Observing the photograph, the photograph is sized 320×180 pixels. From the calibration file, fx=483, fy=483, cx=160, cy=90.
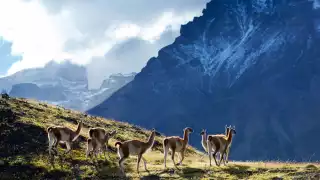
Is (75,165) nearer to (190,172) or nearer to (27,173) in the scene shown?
(27,173)

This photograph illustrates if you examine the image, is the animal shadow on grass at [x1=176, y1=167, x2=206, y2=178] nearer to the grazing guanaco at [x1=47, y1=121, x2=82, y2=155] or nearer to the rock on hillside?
the rock on hillside

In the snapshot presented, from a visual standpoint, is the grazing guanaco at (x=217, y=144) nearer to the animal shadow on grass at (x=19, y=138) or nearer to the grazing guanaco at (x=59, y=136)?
the grazing guanaco at (x=59, y=136)

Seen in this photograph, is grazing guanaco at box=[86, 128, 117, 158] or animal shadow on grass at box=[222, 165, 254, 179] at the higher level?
grazing guanaco at box=[86, 128, 117, 158]

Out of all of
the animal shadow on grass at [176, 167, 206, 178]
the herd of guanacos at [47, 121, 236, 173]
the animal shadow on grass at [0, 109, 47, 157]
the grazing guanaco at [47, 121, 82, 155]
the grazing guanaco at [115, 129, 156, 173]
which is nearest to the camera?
the animal shadow on grass at [176, 167, 206, 178]

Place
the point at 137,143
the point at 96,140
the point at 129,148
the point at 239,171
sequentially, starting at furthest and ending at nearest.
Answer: the point at 96,140 < the point at 137,143 < the point at 129,148 < the point at 239,171

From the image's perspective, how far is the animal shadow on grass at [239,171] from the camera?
2828cm

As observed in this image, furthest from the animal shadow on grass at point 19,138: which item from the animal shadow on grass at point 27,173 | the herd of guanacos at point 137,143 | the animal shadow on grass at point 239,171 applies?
the animal shadow on grass at point 239,171

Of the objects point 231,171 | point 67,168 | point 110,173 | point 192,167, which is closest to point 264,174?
point 231,171

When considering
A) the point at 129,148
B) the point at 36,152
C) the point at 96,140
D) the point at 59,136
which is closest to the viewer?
the point at 129,148

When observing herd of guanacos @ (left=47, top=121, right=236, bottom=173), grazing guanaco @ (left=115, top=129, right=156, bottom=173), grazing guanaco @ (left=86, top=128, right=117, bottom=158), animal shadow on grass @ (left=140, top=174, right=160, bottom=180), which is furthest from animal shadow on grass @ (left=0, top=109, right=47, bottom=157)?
animal shadow on grass @ (left=140, top=174, right=160, bottom=180)

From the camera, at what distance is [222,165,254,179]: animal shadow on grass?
2828 centimetres

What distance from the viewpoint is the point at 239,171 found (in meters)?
29.3

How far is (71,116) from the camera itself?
47.4 metres

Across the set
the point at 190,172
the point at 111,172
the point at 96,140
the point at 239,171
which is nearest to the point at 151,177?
the point at 190,172
